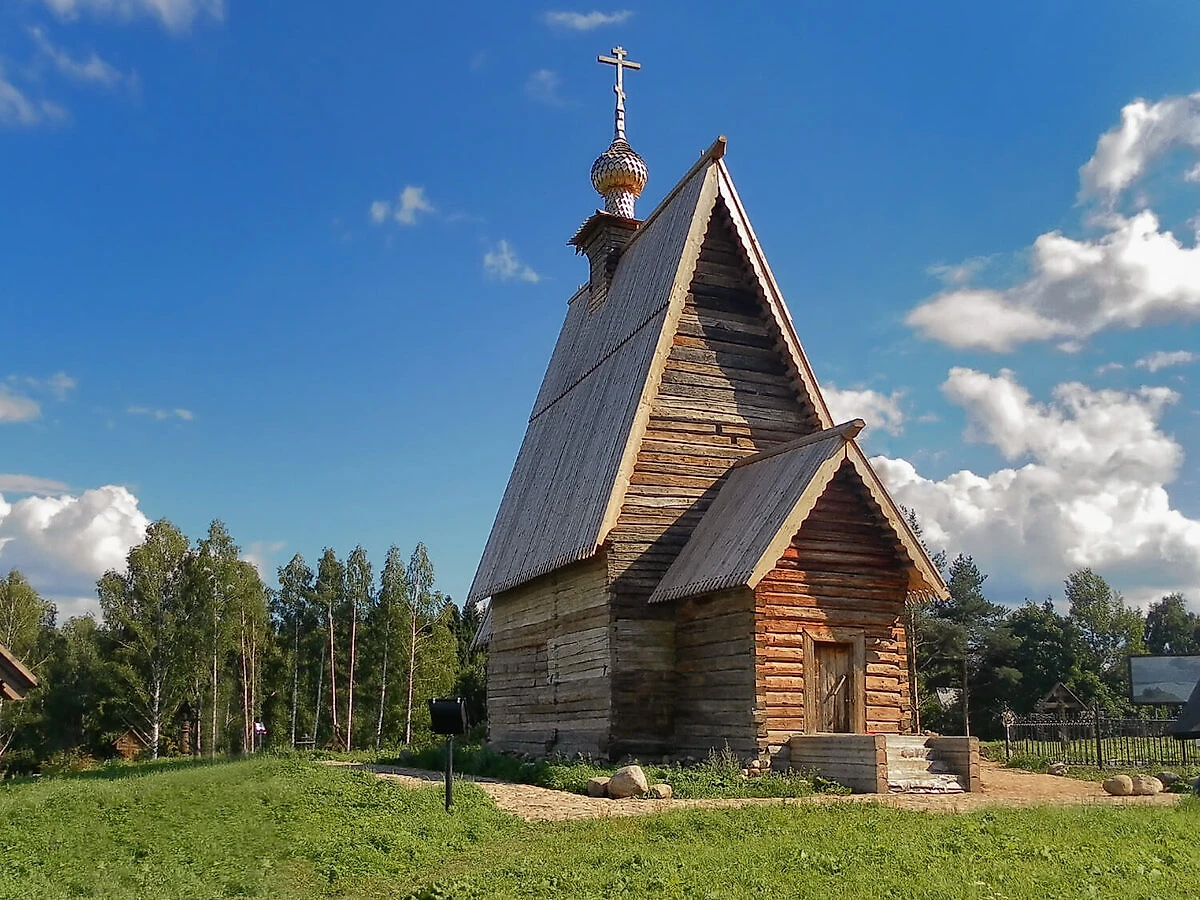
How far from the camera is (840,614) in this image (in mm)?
17391

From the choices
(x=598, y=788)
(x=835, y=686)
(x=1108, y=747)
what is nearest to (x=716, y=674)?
(x=835, y=686)

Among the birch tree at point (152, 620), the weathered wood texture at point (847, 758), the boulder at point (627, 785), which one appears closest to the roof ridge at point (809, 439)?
the weathered wood texture at point (847, 758)

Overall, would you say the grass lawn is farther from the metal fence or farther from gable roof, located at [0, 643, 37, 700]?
the metal fence

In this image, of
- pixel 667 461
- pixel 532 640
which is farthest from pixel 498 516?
pixel 667 461

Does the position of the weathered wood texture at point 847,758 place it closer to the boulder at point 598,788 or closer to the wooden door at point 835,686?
the wooden door at point 835,686

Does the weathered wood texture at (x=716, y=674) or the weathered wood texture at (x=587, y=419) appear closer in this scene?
the weathered wood texture at (x=716, y=674)

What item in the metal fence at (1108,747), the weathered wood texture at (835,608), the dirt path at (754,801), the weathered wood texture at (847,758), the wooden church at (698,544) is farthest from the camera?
the metal fence at (1108,747)

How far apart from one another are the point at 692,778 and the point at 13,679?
11399 millimetres

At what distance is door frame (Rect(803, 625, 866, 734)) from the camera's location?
17.0 m

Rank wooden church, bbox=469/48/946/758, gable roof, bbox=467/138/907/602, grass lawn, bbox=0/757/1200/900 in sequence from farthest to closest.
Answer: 1. gable roof, bbox=467/138/907/602
2. wooden church, bbox=469/48/946/758
3. grass lawn, bbox=0/757/1200/900

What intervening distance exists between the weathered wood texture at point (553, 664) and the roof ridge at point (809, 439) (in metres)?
3.33

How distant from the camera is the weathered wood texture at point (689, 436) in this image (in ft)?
62.3

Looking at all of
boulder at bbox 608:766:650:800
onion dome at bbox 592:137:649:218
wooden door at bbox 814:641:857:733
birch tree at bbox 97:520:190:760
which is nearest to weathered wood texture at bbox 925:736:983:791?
wooden door at bbox 814:641:857:733

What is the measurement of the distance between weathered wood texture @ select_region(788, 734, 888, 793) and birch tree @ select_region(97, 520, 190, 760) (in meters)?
33.9
